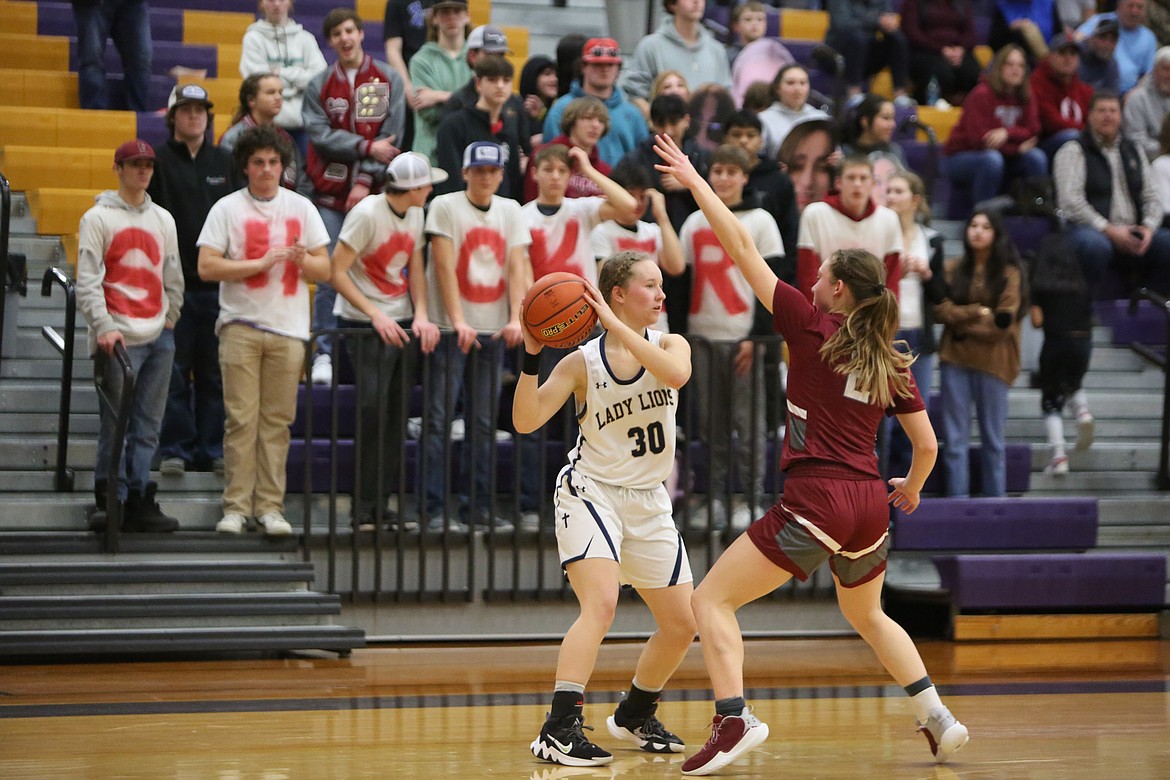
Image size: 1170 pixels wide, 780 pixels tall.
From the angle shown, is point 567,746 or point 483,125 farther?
point 483,125

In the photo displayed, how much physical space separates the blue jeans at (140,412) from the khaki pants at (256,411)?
0.33m

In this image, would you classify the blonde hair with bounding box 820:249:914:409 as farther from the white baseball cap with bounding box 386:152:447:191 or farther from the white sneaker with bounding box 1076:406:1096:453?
the white sneaker with bounding box 1076:406:1096:453

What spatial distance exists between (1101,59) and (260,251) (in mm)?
7807

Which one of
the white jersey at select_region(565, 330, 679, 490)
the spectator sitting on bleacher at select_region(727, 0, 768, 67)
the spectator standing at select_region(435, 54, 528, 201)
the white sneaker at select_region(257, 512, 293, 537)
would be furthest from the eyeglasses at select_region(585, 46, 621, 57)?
the white jersey at select_region(565, 330, 679, 490)

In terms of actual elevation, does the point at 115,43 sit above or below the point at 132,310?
above

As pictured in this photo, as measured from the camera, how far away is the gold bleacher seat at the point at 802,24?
14.1 m

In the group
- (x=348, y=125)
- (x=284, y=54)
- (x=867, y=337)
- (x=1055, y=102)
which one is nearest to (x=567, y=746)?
(x=867, y=337)

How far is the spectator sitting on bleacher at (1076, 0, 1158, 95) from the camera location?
43.9 feet

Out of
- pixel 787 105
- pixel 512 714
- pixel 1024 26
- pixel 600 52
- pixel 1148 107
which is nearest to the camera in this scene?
pixel 512 714

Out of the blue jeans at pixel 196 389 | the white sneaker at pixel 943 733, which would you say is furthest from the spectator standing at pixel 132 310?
the white sneaker at pixel 943 733

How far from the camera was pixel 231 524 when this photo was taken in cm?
825

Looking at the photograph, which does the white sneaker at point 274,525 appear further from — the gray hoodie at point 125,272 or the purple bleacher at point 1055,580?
the purple bleacher at point 1055,580

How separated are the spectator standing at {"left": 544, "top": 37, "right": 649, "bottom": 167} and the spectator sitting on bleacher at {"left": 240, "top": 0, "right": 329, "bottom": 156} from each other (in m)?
1.69

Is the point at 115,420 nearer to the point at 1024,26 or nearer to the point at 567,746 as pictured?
the point at 567,746
